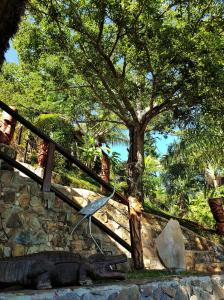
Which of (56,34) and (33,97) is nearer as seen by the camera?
(56,34)

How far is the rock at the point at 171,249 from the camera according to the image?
5.87m

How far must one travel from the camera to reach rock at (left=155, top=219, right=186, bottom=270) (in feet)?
19.3

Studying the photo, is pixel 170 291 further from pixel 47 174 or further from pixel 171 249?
pixel 47 174

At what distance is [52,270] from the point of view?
3596mm

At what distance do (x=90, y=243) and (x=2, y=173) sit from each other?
1950 mm

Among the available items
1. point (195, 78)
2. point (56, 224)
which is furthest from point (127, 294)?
point (195, 78)

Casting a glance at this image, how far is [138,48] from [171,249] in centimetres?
765

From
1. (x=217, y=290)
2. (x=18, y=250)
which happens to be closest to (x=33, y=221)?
(x=18, y=250)

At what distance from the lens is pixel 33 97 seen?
17.6 metres

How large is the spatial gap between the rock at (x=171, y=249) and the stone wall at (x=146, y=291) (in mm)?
627

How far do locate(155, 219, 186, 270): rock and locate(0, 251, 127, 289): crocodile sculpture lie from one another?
1929mm

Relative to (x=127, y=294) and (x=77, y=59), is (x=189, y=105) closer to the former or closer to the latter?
(x=77, y=59)

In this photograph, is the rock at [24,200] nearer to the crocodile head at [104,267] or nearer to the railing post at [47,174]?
the railing post at [47,174]

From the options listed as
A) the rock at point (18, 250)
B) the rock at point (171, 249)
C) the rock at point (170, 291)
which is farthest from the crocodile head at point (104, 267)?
the rock at point (18, 250)
